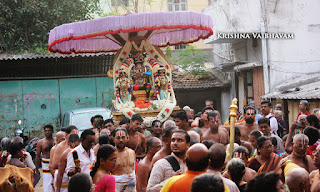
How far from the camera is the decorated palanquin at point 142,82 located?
10000 mm

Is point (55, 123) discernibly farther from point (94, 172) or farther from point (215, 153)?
point (215, 153)

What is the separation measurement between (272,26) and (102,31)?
11.7 m

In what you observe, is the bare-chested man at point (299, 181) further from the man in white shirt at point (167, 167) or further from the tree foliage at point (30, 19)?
the tree foliage at point (30, 19)

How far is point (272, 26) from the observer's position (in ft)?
61.0

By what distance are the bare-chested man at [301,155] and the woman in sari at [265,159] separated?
0.20 metres

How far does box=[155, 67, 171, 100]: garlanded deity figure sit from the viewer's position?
10.2 metres

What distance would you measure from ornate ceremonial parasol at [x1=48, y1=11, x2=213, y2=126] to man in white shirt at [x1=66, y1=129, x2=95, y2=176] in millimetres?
3639

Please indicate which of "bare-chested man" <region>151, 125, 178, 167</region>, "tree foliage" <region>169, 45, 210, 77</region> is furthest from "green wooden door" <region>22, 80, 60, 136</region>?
"bare-chested man" <region>151, 125, 178, 167</region>

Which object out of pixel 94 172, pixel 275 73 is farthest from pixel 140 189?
pixel 275 73

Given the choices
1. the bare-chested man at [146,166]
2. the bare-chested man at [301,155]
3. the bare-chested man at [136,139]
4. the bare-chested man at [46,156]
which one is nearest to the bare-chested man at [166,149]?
the bare-chested man at [146,166]

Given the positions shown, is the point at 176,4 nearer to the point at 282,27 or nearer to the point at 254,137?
the point at 282,27

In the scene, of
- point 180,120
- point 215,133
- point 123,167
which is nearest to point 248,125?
point 215,133

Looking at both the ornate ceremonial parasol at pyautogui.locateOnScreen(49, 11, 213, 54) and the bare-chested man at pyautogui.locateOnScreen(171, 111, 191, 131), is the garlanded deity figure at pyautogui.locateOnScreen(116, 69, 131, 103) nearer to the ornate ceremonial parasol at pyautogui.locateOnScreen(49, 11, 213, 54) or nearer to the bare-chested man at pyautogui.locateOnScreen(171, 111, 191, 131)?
the ornate ceremonial parasol at pyautogui.locateOnScreen(49, 11, 213, 54)

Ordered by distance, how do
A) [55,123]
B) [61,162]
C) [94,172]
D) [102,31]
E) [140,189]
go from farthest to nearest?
[55,123], [102,31], [61,162], [140,189], [94,172]
